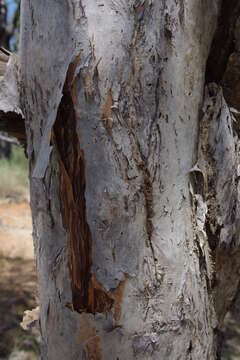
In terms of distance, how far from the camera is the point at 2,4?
6926 mm

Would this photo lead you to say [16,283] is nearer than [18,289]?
No

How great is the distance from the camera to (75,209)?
0.87 metres

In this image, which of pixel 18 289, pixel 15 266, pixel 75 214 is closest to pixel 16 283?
pixel 18 289

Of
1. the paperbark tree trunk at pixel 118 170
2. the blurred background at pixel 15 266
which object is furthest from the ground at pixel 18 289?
the paperbark tree trunk at pixel 118 170

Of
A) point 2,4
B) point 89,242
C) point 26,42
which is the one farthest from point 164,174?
point 2,4

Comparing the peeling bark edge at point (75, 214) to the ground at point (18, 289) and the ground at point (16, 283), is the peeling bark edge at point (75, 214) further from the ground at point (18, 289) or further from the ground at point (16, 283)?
the ground at point (16, 283)

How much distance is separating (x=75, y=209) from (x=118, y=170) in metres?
0.12

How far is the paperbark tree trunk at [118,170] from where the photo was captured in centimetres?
84

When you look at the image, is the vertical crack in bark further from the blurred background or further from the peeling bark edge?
the blurred background

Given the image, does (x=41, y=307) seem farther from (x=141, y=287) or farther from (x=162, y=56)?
(x=162, y=56)

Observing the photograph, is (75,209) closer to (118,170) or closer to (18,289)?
(118,170)

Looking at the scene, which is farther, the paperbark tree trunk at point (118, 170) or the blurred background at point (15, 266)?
the blurred background at point (15, 266)

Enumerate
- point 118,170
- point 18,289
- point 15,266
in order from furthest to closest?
1. point 15,266
2. point 18,289
3. point 118,170

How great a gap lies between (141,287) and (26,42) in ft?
1.83
